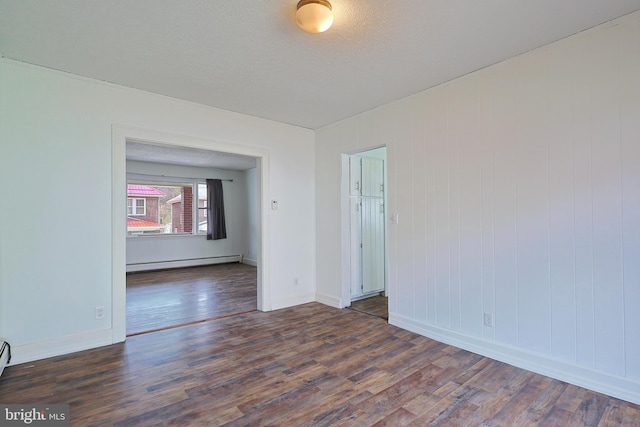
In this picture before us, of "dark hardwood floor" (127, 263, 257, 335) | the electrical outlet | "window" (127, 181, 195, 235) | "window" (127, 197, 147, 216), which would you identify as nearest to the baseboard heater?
"dark hardwood floor" (127, 263, 257, 335)

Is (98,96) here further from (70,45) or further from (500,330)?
(500,330)

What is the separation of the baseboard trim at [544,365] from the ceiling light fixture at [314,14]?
2.96 meters

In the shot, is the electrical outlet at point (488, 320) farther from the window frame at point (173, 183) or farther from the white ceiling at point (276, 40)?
the window frame at point (173, 183)

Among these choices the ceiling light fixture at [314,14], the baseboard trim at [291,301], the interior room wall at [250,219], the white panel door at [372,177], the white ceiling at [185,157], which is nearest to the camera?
the ceiling light fixture at [314,14]

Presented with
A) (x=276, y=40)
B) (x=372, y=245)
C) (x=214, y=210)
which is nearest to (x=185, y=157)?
(x=214, y=210)

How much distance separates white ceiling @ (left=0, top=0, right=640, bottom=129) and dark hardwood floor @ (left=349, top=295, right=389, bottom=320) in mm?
2752

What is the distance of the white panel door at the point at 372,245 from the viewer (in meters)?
4.72

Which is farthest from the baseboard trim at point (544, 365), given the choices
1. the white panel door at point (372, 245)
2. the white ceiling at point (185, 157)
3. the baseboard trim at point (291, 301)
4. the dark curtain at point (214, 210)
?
the dark curtain at point (214, 210)

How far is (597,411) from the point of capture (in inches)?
77.7

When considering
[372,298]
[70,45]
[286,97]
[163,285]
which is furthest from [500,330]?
[163,285]

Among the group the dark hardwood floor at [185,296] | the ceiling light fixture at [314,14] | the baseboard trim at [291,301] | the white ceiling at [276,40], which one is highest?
the white ceiling at [276,40]

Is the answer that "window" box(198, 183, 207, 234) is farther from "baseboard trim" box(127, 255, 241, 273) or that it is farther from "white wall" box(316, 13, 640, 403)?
"white wall" box(316, 13, 640, 403)

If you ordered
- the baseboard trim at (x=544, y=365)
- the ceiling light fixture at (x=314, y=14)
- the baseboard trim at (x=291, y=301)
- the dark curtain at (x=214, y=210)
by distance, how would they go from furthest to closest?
the dark curtain at (x=214, y=210) → the baseboard trim at (x=291, y=301) → the baseboard trim at (x=544, y=365) → the ceiling light fixture at (x=314, y=14)

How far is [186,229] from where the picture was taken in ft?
26.5
